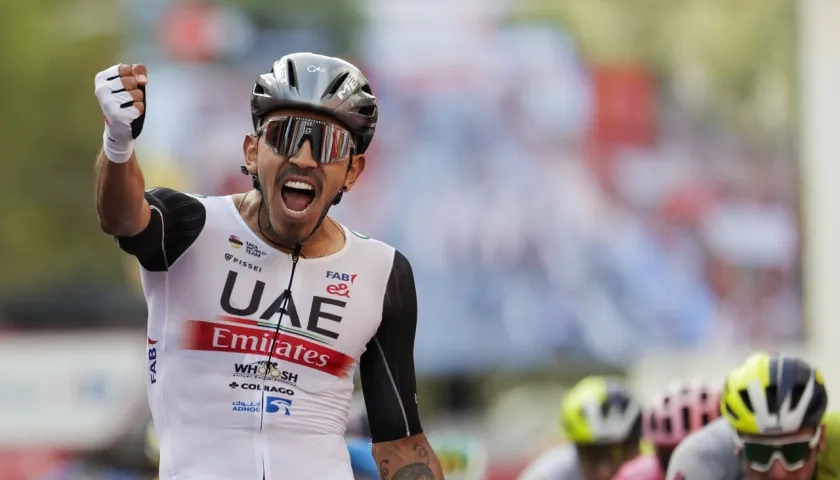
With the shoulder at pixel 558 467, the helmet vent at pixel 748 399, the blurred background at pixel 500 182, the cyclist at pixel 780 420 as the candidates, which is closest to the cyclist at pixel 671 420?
the shoulder at pixel 558 467

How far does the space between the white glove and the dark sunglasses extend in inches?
134

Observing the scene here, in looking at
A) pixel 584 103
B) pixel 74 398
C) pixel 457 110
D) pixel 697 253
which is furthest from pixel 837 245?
pixel 74 398

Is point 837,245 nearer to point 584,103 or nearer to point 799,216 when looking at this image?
point 799,216

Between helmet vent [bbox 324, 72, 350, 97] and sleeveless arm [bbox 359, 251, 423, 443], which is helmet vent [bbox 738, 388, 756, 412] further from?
Answer: helmet vent [bbox 324, 72, 350, 97]

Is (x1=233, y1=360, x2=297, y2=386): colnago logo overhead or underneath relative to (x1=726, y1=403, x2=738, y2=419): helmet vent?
overhead

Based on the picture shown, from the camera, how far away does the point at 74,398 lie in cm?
2947

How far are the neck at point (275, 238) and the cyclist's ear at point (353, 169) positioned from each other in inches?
7.5

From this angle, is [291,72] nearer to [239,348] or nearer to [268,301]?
[268,301]

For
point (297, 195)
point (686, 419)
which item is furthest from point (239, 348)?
point (686, 419)

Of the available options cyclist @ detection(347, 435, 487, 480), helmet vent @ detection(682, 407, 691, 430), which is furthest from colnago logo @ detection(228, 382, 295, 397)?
helmet vent @ detection(682, 407, 691, 430)

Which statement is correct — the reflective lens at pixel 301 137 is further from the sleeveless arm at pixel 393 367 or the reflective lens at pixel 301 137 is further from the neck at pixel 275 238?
the sleeveless arm at pixel 393 367

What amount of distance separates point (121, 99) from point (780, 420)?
347 centimetres

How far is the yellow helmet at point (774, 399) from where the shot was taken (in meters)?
6.91

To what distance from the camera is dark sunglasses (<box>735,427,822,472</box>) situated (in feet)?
22.6
